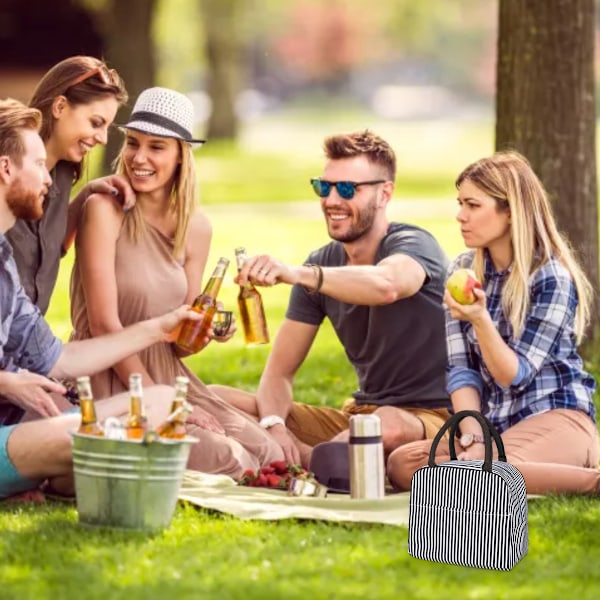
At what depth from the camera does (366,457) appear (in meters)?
6.27

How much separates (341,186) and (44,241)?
142 cm

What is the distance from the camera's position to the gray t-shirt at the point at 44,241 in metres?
6.77

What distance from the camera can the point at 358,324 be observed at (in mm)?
7367

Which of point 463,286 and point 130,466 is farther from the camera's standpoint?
point 463,286

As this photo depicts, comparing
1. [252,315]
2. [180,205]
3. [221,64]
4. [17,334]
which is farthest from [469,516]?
[221,64]

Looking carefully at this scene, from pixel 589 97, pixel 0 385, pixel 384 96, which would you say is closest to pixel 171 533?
pixel 0 385

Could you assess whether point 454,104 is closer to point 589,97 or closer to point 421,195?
point 421,195

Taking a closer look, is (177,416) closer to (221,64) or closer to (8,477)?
(8,477)

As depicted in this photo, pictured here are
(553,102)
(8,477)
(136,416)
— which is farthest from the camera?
(553,102)

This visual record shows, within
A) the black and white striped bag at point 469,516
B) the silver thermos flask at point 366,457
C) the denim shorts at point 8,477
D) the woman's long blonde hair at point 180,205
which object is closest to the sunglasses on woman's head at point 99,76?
the woman's long blonde hair at point 180,205

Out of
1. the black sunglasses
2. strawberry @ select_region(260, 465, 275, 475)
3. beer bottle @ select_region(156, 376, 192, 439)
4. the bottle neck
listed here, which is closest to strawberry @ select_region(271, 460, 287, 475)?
strawberry @ select_region(260, 465, 275, 475)

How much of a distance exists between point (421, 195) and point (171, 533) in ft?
68.8

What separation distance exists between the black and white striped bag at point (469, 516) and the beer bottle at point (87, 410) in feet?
3.99

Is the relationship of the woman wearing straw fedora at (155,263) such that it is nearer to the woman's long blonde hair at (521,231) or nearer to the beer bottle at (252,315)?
the beer bottle at (252,315)
